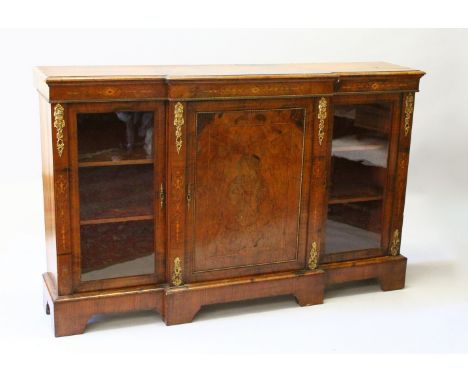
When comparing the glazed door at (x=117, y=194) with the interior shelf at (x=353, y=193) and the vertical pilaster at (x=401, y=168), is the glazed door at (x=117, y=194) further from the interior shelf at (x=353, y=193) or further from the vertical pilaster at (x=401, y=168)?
the vertical pilaster at (x=401, y=168)

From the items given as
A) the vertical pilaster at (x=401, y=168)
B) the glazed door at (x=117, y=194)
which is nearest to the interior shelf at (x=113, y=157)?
the glazed door at (x=117, y=194)

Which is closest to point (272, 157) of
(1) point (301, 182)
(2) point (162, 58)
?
(1) point (301, 182)

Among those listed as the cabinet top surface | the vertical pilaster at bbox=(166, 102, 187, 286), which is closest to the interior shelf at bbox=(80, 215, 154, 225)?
the vertical pilaster at bbox=(166, 102, 187, 286)

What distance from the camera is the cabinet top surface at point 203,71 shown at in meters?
3.72

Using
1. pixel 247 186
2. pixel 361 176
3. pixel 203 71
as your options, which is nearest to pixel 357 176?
pixel 361 176

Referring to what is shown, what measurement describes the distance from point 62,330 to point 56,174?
0.68m

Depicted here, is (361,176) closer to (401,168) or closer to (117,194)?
(401,168)

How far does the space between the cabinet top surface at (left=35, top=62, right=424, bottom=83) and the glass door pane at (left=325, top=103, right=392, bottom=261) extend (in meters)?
0.18

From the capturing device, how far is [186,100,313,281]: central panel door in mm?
3922

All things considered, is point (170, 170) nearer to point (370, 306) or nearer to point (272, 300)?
point (272, 300)

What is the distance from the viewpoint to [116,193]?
3.88m

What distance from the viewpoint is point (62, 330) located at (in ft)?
12.6

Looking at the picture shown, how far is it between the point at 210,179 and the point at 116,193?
0.42 metres

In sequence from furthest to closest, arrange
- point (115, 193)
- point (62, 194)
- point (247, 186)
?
point (247, 186)
point (115, 193)
point (62, 194)
